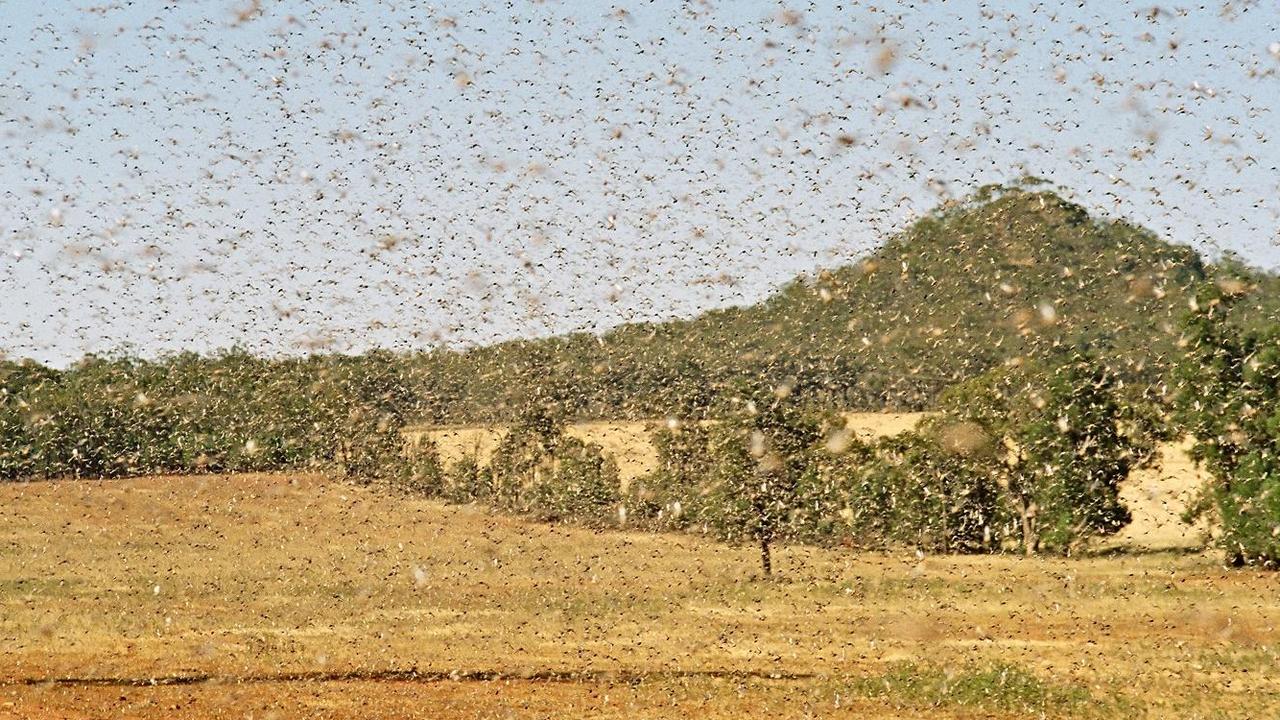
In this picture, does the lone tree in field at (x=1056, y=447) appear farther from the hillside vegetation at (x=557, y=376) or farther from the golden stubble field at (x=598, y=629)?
the hillside vegetation at (x=557, y=376)

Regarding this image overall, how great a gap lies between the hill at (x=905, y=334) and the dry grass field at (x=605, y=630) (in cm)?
2478

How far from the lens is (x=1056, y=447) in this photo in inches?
2645

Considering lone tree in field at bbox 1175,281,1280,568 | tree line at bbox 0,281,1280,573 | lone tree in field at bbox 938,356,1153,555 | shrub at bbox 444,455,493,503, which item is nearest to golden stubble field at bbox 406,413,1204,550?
shrub at bbox 444,455,493,503

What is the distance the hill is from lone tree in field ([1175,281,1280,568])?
45.1 feet

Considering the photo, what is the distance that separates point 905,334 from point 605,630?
10164 centimetres

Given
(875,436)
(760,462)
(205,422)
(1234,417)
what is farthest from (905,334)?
(760,462)

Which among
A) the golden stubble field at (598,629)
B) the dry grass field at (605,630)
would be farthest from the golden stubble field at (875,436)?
the dry grass field at (605,630)

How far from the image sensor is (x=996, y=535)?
69500 millimetres

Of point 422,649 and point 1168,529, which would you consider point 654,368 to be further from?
point 422,649

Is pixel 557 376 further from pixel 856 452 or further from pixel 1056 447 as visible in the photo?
pixel 1056 447

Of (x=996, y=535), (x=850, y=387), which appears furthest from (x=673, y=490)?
(x=850, y=387)

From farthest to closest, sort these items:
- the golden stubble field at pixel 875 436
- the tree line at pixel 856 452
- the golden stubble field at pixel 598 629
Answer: the golden stubble field at pixel 875 436 → the tree line at pixel 856 452 → the golden stubble field at pixel 598 629

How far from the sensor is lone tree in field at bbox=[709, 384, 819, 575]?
178 ft

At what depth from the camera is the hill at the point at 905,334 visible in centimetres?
10231
